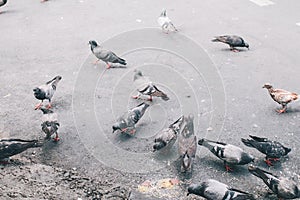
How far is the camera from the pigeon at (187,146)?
16.6ft

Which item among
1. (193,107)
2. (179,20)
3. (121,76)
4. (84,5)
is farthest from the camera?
(84,5)

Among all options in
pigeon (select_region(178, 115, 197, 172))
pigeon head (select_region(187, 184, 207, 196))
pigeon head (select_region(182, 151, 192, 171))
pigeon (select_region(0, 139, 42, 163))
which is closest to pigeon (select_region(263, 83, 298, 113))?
pigeon (select_region(178, 115, 197, 172))

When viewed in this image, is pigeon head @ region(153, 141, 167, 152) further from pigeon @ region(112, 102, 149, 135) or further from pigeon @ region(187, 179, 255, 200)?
pigeon @ region(187, 179, 255, 200)

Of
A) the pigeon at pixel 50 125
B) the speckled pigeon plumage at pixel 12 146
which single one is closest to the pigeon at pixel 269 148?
the pigeon at pixel 50 125

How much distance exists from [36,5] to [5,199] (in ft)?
26.3

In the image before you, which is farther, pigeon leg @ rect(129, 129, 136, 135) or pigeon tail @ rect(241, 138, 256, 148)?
pigeon leg @ rect(129, 129, 136, 135)

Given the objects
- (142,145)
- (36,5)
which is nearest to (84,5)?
(36,5)

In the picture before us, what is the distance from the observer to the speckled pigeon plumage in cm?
517

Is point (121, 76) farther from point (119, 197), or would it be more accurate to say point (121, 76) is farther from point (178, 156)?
point (119, 197)

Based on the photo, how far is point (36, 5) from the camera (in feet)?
37.9

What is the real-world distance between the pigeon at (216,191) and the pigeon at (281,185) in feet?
1.08

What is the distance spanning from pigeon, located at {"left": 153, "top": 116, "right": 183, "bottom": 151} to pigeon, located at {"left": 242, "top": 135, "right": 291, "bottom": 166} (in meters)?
1.04

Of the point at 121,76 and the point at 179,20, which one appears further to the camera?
the point at 179,20

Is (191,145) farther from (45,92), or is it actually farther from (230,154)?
(45,92)
